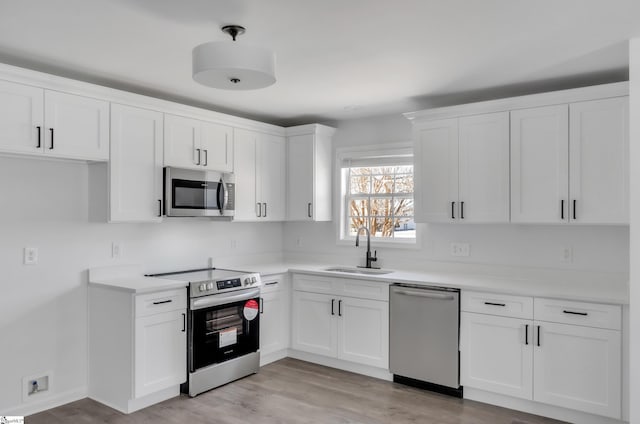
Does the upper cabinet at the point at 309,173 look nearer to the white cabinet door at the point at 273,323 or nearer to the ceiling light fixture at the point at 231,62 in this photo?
the white cabinet door at the point at 273,323

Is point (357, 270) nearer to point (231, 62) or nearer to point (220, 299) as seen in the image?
point (220, 299)

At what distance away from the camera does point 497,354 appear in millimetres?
3496

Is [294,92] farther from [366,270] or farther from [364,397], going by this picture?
[364,397]

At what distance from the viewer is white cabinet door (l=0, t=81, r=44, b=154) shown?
2986 millimetres

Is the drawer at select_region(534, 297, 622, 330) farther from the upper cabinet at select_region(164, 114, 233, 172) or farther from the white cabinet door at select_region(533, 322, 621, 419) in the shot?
the upper cabinet at select_region(164, 114, 233, 172)

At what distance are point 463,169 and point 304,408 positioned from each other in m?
2.27

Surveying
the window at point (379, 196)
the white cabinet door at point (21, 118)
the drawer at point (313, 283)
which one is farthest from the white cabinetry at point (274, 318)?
the white cabinet door at point (21, 118)

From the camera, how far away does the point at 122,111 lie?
142 inches

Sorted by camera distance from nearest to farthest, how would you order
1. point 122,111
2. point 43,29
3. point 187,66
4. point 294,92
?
point 43,29, point 187,66, point 122,111, point 294,92

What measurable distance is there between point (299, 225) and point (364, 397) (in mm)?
2283

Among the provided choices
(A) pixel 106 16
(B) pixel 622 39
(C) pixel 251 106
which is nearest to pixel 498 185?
(B) pixel 622 39

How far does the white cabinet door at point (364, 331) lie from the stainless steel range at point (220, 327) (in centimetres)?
76

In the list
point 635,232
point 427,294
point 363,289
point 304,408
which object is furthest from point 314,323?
point 635,232

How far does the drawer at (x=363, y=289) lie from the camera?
4.05 meters
